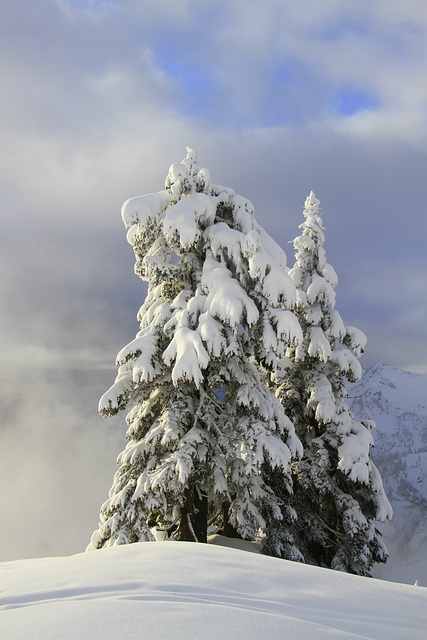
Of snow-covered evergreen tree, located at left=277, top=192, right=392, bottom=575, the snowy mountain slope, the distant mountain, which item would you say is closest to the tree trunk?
snow-covered evergreen tree, located at left=277, top=192, right=392, bottom=575

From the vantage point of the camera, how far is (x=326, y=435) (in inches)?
672

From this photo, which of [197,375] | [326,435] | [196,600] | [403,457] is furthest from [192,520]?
[403,457]

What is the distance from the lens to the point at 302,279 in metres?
18.8

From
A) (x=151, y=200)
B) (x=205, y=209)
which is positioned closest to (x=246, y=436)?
(x=205, y=209)

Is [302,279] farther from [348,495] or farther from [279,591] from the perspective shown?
[279,591]

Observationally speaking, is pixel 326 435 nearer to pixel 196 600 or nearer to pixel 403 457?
pixel 196 600

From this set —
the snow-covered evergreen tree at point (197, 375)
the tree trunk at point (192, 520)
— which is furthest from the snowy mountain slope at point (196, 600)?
the tree trunk at point (192, 520)

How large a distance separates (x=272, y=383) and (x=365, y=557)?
6.92m

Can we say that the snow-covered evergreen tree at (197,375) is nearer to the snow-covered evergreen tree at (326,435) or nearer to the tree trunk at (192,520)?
the tree trunk at (192,520)

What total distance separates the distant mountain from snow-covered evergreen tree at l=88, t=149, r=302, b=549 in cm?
3453

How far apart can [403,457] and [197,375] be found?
3171 inches

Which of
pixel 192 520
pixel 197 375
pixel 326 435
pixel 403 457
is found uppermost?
pixel 403 457

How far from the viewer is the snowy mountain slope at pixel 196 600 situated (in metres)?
3.10

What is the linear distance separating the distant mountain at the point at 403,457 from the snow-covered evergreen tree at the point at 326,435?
90.8 feet
